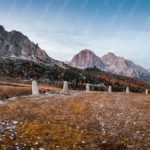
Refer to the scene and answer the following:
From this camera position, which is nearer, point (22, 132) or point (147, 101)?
point (22, 132)

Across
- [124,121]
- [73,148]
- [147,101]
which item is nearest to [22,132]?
[73,148]

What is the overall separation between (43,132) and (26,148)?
2.65m

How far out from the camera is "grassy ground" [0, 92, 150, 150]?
837 inches

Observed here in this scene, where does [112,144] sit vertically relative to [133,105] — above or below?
below

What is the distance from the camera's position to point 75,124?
81.6 feet

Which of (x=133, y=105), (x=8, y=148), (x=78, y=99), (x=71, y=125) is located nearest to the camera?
(x=8, y=148)

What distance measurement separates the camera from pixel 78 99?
34.3 metres

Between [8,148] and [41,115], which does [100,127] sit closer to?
[41,115]

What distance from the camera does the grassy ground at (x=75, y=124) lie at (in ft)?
69.7

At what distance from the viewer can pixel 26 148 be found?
2012cm

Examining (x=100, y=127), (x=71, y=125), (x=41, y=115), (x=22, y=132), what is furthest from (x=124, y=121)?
(x=22, y=132)

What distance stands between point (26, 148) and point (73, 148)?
2763mm

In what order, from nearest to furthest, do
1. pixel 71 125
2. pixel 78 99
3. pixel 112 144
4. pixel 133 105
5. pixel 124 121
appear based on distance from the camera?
1. pixel 112 144
2. pixel 71 125
3. pixel 124 121
4. pixel 133 105
5. pixel 78 99

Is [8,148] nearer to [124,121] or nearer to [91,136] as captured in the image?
[91,136]
